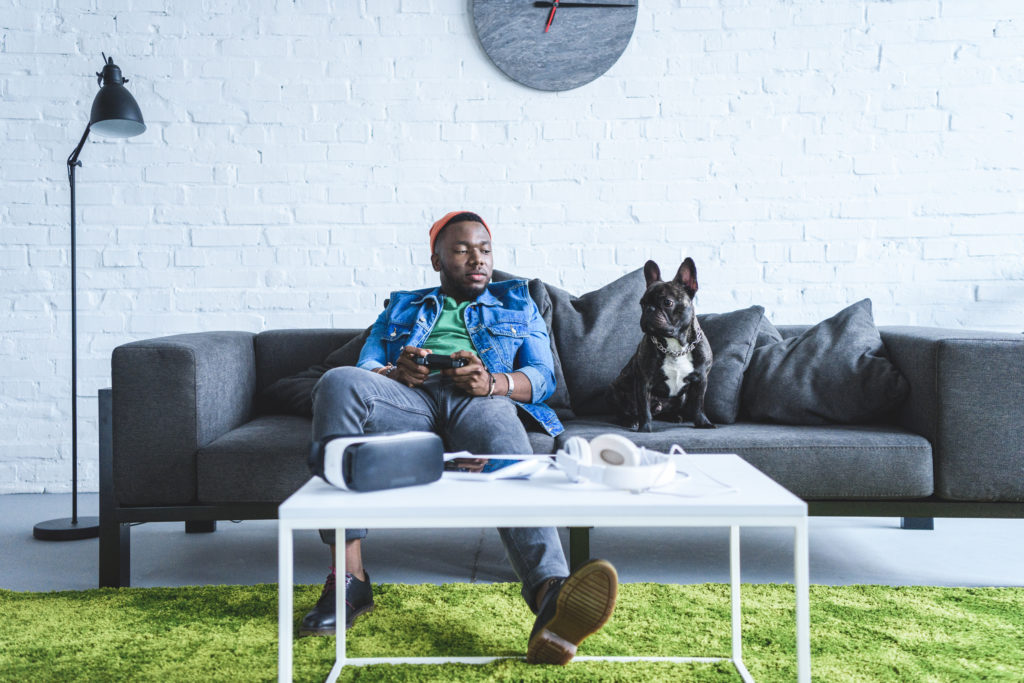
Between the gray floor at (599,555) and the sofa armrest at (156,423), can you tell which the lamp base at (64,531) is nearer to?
the gray floor at (599,555)

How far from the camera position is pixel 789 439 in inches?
77.9

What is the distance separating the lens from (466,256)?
7.29 ft

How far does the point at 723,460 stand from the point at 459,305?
3.53 ft

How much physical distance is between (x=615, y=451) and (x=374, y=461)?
38 centimetres

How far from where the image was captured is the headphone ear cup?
117 cm

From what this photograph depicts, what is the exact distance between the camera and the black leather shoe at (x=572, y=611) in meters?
1.22

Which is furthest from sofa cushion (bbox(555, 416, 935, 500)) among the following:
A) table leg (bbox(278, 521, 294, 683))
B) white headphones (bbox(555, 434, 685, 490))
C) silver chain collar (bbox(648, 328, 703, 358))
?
table leg (bbox(278, 521, 294, 683))

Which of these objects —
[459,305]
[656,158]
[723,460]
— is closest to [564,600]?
[723,460]

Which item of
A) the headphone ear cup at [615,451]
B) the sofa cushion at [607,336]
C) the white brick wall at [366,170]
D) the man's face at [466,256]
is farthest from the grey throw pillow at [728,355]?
the headphone ear cup at [615,451]

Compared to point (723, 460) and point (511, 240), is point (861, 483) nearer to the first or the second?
point (723, 460)

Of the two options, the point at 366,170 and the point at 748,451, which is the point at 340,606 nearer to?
the point at 748,451

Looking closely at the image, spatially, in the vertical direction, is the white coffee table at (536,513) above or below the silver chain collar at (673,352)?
below

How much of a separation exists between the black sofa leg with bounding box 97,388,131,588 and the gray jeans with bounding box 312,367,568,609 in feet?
2.11

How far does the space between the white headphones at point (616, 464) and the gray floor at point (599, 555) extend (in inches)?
37.7
